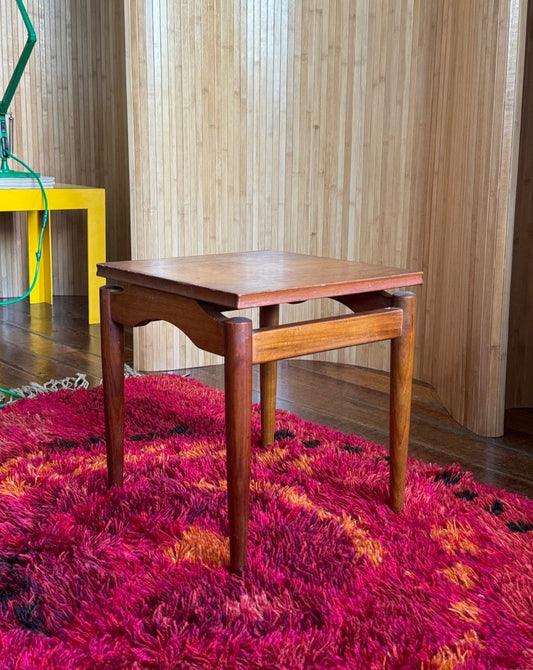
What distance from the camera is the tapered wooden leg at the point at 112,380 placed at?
1.44 m

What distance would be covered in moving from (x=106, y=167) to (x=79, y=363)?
5.06 ft

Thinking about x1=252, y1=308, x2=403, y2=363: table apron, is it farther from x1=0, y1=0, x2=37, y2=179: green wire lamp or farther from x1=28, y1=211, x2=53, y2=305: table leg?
x1=28, y1=211, x2=53, y2=305: table leg

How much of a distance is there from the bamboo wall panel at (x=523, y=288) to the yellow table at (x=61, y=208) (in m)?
1.61

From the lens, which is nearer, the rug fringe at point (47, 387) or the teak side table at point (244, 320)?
the teak side table at point (244, 320)

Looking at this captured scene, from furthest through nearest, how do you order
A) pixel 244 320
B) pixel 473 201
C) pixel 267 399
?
1. pixel 473 201
2. pixel 267 399
3. pixel 244 320

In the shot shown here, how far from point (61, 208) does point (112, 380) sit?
1954mm

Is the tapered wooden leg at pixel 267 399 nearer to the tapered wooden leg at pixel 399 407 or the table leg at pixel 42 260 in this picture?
the tapered wooden leg at pixel 399 407

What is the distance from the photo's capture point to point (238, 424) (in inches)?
46.1

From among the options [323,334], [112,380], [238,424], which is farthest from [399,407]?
[112,380]

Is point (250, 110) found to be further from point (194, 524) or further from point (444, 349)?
point (194, 524)

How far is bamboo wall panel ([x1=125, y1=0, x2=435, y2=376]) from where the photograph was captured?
95.0 inches

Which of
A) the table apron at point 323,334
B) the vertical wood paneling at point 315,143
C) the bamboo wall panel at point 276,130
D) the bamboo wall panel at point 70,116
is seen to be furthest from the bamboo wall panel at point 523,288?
the bamboo wall panel at point 70,116

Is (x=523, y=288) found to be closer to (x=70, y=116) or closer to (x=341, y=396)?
(x=341, y=396)

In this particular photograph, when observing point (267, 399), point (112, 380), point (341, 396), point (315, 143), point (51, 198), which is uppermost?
point (315, 143)
